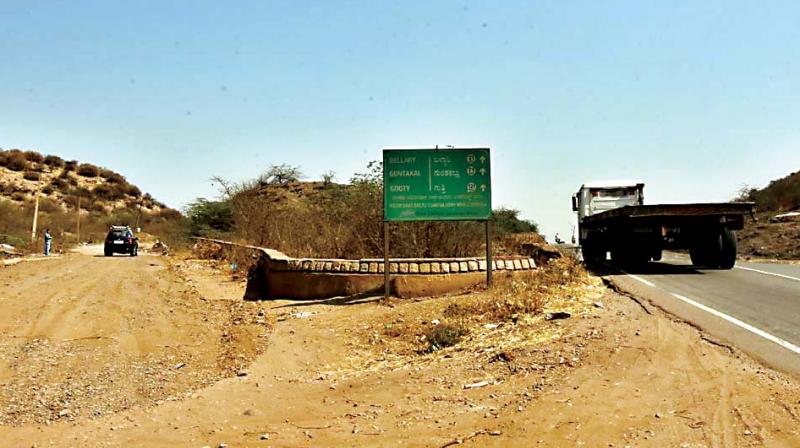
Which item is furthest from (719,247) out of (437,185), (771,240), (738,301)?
(771,240)

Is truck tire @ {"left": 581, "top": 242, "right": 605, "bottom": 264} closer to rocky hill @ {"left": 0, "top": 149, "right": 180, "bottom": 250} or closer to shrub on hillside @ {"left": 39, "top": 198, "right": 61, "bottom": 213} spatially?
rocky hill @ {"left": 0, "top": 149, "right": 180, "bottom": 250}

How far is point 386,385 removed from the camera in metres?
5.74

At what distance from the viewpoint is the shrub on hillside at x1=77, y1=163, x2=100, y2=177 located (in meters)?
71.8

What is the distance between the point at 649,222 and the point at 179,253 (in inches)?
874

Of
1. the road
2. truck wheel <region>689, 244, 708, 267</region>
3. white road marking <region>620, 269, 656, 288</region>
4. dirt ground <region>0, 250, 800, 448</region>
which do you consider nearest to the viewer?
dirt ground <region>0, 250, 800, 448</region>

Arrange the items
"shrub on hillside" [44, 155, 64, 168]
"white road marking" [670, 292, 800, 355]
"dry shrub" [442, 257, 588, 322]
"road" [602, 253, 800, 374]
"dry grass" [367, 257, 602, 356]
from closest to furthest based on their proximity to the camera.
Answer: "white road marking" [670, 292, 800, 355], "road" [602, 253, 800, 374], "dry grass" [367, 257, 602, 356], "dry shrub" [442, 257, 588, 322], "shrub on hillside" [44, 155, 64, 168]

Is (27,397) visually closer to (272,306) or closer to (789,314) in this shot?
(272,306)

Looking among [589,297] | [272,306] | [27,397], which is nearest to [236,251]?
[272,306]

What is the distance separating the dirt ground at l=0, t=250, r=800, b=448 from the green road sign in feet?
7.19

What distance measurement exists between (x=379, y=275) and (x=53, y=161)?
70801mm

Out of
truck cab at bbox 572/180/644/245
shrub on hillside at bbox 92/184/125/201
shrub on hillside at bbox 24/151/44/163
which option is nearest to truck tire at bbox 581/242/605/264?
truck cab at bbox 572/180/644/245

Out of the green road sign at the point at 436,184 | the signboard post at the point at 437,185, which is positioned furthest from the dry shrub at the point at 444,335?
the green road sign at the point at 436,184

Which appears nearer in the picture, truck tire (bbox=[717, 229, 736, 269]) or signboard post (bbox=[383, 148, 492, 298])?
Result: signboard post (bbox=[383, 148, 492, 298])

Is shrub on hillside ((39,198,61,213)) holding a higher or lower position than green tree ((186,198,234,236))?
higher
